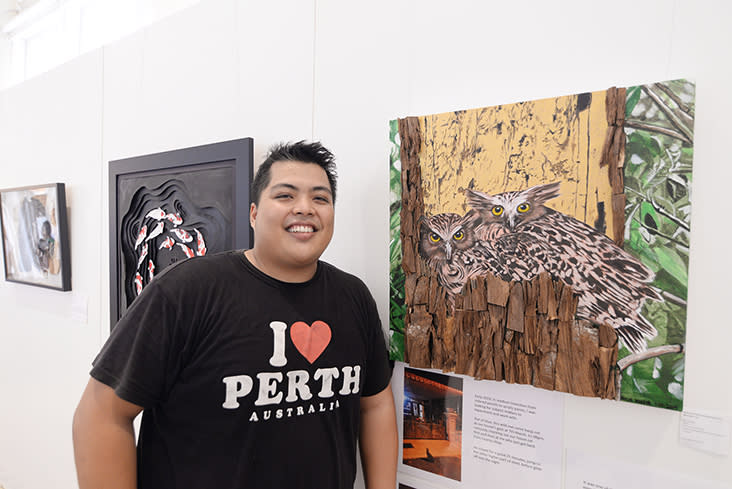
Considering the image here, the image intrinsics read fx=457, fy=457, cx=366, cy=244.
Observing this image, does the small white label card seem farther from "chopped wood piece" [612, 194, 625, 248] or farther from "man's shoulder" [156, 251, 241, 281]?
"man's shoulder" [156, 251, 241, 281]

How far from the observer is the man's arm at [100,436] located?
1032mm

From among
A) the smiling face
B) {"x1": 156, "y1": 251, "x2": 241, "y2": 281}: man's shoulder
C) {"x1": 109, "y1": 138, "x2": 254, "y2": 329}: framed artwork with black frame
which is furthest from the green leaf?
{"x1": 109, "y1": 138, "x2": 254, "y2": 329}: framed artwork with black frame

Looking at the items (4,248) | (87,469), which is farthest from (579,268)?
(4,248)

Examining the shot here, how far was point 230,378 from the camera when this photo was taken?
1.07m

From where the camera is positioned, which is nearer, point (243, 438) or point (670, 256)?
point (670, 256)

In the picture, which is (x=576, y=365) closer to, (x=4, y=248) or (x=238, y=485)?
(x=238, y=485)

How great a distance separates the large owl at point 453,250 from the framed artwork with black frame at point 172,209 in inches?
25.9

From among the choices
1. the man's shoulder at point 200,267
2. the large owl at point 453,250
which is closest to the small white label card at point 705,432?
the large owl at point 453,250

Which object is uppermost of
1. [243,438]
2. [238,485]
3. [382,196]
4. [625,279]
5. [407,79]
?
[407,79]

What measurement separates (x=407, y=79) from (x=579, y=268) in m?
0.70

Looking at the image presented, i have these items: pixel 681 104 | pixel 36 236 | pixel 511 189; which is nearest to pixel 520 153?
pixel 511 189

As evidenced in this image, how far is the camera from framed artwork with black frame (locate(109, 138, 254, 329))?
1614 millimetres

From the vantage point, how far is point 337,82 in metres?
1.45

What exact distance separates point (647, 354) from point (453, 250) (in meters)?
0.48
